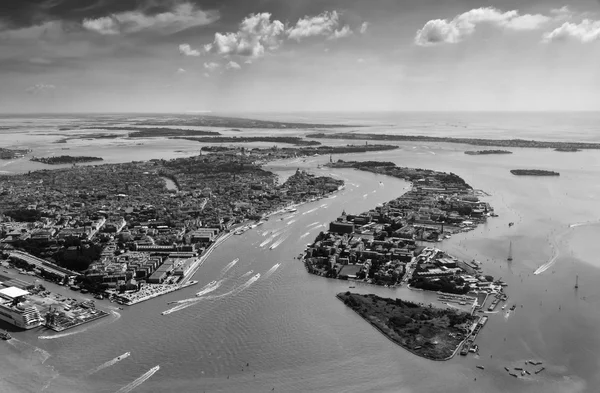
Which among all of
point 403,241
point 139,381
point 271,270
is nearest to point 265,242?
point 271,270

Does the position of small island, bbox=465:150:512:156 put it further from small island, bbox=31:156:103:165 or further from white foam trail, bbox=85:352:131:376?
white foam trail, bbox=85:352:131:376

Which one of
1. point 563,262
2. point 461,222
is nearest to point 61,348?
point 563,262

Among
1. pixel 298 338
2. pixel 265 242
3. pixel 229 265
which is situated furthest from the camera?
pixel 265 242

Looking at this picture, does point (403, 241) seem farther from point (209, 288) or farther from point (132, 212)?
point (132, 212)

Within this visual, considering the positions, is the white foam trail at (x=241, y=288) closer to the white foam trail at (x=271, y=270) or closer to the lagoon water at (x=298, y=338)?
the lagoon water at (x=298, y=338)

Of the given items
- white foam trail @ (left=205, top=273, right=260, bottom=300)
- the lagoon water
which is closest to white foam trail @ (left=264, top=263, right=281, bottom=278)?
the lagoon water
